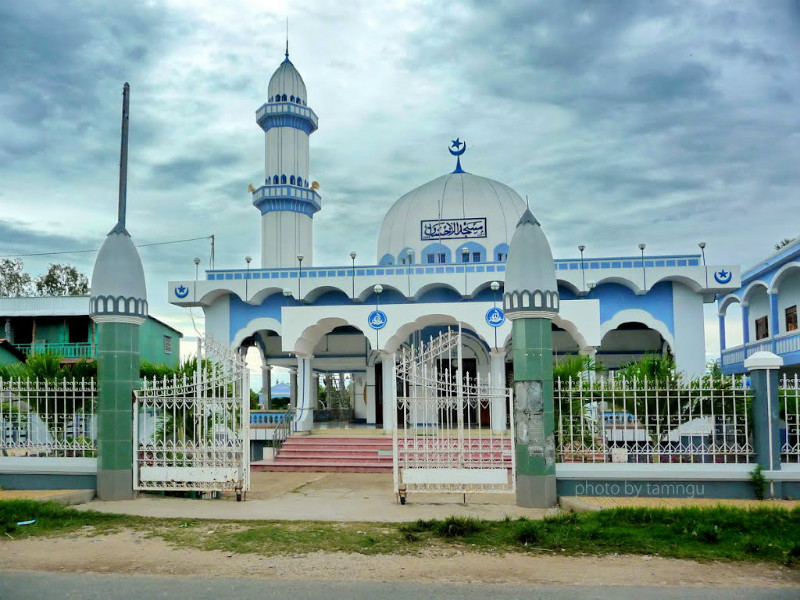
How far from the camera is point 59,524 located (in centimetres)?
893

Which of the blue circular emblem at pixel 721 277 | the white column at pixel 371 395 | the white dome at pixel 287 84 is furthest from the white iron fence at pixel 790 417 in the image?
the white dome at pixel 287 84

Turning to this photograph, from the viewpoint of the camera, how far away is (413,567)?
694 centimetres

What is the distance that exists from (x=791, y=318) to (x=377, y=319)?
1288 centimetres

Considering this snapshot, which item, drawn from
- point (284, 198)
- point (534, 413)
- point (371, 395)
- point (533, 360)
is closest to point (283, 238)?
point (284, 198)

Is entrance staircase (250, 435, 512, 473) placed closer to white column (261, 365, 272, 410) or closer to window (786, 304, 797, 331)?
white column (261, 365, 272, 410)

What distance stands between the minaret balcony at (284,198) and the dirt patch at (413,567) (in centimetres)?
1936

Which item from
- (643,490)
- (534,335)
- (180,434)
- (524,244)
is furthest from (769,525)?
(180,434)

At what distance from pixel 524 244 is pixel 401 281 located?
11.3m

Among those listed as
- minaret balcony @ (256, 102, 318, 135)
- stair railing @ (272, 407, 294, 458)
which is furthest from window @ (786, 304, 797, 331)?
minaret balcony @ (256, 102, 318, 135)

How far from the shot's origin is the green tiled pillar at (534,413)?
10352mm

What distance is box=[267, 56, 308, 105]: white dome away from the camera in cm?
2678

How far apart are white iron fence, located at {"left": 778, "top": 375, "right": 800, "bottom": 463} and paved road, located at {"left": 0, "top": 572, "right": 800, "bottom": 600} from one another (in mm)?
4882

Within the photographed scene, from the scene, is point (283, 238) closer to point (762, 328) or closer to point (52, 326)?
point (52, 326)

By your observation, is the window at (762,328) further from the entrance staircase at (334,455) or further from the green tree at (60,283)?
the green tree at (60,283)
